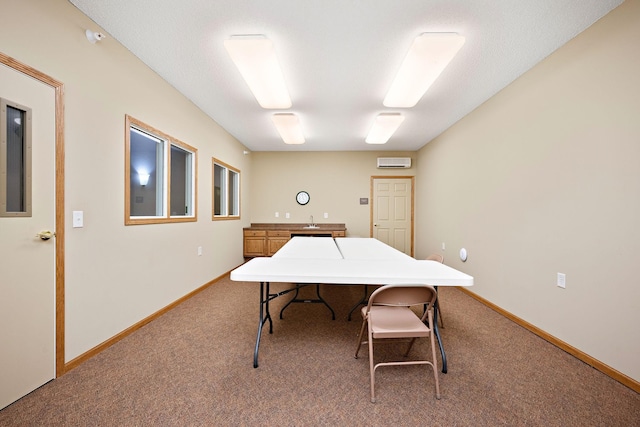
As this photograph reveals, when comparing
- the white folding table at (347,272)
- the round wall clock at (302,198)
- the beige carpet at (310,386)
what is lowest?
the beige carpet at (310,386)

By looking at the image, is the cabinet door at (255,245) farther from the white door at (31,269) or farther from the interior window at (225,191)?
the white door at (31,269)

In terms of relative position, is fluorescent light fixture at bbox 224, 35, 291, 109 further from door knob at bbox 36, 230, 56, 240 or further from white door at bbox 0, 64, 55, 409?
door knob at bbox 36, 230, 56, 240

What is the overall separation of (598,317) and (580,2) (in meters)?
2.25

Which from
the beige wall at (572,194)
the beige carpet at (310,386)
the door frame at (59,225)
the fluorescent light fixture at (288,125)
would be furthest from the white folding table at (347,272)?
the fluorescent light fixture at (288,125)

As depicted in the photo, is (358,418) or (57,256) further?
(57,256)

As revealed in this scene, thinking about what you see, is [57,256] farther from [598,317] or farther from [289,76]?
[598,317]

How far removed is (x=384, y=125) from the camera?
3.71 m

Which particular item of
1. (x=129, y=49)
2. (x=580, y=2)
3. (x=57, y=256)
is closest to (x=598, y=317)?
(x=580, y=2)

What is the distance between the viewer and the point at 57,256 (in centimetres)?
166

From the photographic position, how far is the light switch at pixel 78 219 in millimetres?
1794

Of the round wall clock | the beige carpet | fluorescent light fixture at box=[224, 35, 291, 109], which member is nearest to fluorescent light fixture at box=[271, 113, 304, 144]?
fluorescent light fixture at box=[224, 35, 291, 109]

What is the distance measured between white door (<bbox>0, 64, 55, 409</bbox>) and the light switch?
0.51ft

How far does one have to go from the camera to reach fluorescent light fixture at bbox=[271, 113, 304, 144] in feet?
11.1

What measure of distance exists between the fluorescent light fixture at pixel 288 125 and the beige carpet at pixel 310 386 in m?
2.67
